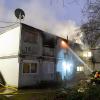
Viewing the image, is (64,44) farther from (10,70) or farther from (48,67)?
(10,70)

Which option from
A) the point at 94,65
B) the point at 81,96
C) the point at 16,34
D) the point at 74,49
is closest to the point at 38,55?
the point at 16,34

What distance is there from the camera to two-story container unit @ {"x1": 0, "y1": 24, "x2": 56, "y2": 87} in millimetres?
24109

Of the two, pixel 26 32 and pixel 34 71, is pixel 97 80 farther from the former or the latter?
pixel 26 32

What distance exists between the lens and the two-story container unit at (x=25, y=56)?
79.1 ft

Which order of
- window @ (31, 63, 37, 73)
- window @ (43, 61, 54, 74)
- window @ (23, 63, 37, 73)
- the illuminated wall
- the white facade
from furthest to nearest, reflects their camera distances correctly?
1. the illuminated wall
2. window @ (43, 61, 54, 74)
3. window @ (31, 63, 37, 73)
4. window @ (23, 63, 37, 73)
5. the white facade

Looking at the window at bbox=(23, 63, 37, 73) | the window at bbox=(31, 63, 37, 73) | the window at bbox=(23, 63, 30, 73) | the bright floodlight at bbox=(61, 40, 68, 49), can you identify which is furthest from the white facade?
the bright floodlight at bbox=(61, 40, 68, 49)

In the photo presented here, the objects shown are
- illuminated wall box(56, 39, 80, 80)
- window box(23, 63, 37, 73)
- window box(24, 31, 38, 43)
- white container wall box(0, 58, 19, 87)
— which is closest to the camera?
white container wall box(0, 58, 19, 87)

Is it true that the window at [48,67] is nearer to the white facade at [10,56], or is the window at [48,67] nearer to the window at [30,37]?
the window at [30,37]

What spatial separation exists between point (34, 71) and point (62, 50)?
7.85 metres

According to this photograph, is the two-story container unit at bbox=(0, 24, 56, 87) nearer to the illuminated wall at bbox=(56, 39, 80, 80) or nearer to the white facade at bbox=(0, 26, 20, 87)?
the white facade at bbox=(0, 26, 20, 87)

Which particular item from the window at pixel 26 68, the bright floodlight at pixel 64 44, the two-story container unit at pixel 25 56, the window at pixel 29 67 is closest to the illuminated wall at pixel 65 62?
the bright floodlight at pixel 64 44

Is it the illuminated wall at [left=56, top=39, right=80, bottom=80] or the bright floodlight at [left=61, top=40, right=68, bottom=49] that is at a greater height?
the bright floodlight at [left=61, top=40, right=68, bottom=49]

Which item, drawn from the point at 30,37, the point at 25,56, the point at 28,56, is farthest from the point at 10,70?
the point at 30,37

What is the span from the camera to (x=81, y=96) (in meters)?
7.35
